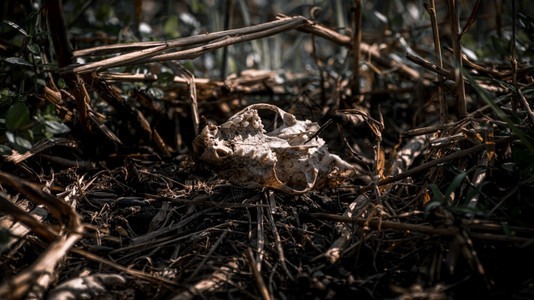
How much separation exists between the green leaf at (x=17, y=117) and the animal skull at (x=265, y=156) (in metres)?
0.57

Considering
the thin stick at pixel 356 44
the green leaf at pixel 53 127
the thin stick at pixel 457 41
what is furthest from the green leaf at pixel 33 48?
the thin stick at pixel 457 41

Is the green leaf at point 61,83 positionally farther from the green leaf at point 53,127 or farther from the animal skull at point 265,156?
the animal skull at point 265,156

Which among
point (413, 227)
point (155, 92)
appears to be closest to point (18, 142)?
point (155, 92)

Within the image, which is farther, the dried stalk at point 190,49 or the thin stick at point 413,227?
the dried stalk at point 190,49

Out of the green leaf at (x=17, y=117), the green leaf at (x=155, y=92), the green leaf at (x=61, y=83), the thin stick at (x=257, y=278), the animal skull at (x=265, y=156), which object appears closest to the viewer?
the thin stick at (x=257, y=278)

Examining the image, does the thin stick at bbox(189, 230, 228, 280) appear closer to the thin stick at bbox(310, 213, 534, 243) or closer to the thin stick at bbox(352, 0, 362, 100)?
the thin stick at bbox(310, 213, 534, 243)

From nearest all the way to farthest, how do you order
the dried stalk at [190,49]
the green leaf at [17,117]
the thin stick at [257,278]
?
the thin stick at [257,278]
the green leaf at [17,117]
the dried stalk at [190,49]

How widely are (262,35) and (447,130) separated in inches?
34.0

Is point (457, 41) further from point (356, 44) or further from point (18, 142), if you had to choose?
point (18, 142)

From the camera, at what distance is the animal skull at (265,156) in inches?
59.0

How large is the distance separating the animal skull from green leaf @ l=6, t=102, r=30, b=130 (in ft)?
1.85

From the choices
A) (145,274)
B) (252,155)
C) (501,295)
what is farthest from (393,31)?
(145,274)

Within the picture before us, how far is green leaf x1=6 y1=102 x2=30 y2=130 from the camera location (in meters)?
1.24

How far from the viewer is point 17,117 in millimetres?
1243
